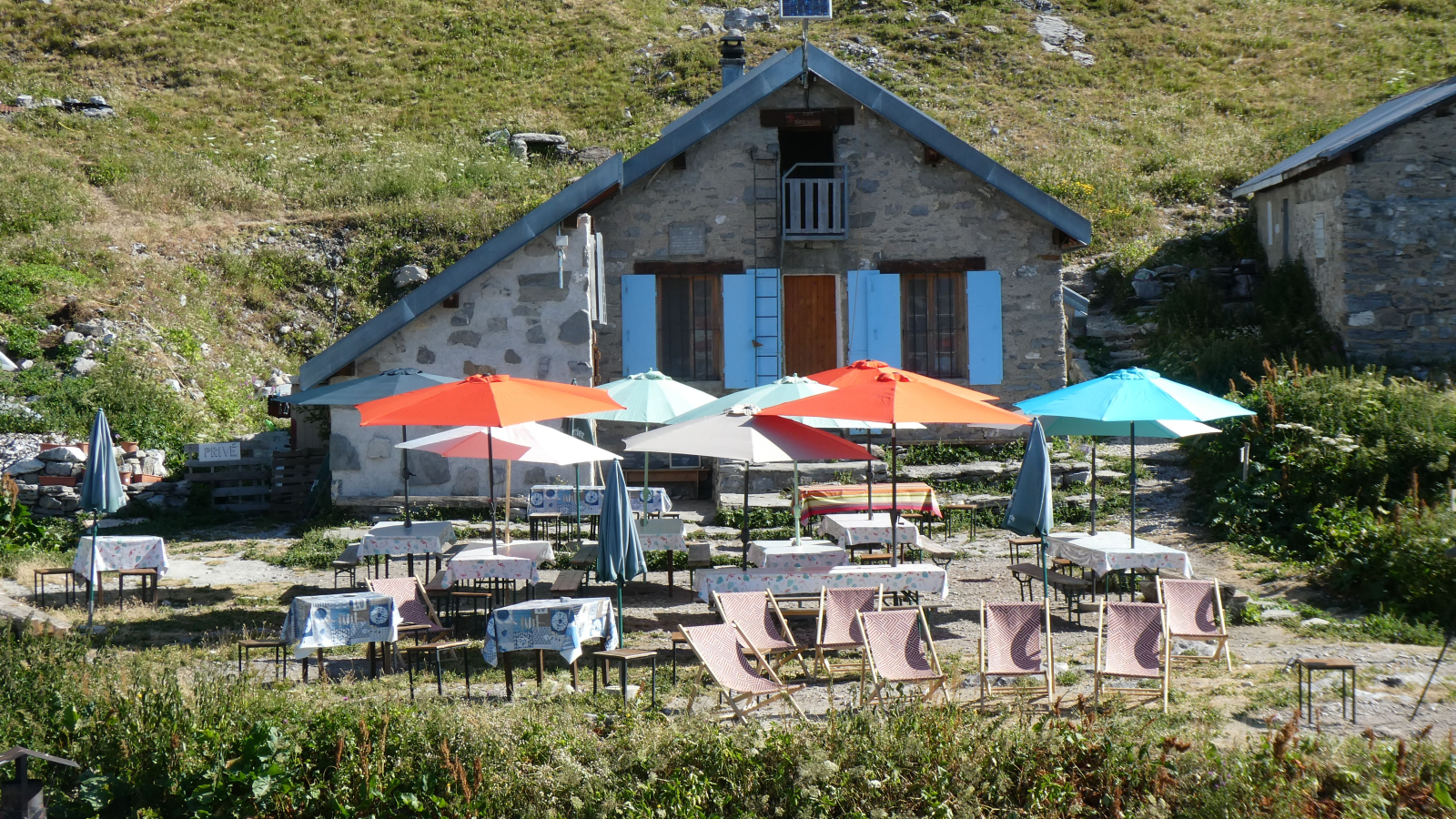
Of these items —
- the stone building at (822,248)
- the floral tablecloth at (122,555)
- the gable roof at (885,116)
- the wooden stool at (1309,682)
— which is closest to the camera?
the wooden stool at (1309,682)

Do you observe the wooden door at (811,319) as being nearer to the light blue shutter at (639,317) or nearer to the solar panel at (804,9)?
the light blue shutter at (639,317)

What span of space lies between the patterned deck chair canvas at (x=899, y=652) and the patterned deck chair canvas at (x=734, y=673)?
1.68 ft

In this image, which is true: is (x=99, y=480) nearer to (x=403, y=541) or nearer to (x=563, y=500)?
(x=403, y=541)

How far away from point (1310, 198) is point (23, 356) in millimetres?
17073

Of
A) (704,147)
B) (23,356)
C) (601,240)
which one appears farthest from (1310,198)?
(23,356)

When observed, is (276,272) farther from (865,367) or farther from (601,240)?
(865,367)

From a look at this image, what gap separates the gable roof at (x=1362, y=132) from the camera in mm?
15141

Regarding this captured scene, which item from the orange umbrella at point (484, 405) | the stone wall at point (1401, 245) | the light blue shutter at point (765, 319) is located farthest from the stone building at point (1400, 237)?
the orange umbrella at point (484, 405)

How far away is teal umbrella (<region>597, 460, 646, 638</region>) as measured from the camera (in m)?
7.94

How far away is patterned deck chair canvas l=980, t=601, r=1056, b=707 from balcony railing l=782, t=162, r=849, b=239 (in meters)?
7.85

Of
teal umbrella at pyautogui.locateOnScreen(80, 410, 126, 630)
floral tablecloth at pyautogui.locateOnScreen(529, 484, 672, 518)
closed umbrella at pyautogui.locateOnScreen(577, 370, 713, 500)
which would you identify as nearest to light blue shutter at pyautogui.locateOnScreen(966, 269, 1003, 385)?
closed umbrella at pyautogui.locateOnScreen(577, 370, 713, 500)

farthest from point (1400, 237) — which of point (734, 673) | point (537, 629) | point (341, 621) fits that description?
point (341, 621)

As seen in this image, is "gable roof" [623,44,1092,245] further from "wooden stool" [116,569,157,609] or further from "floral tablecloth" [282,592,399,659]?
"floral tablecloth" [282,592,399,659]

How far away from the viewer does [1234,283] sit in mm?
19344
